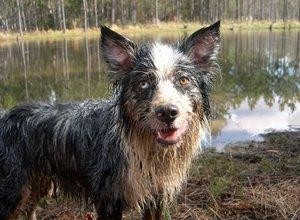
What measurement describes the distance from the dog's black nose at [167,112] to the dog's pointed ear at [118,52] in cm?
74

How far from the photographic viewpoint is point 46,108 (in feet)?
16.3

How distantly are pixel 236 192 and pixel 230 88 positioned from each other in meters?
8.60

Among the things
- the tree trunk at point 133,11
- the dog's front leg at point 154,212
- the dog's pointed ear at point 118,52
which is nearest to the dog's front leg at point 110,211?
the dog's front leg at point 154,212

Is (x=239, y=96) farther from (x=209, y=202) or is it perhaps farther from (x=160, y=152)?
(x=160, y=152)

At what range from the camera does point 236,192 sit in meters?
5.90

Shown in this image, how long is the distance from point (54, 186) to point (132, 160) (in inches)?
55.6

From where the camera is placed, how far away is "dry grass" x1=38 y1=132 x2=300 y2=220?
5.34m

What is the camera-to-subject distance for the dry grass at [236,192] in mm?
5340

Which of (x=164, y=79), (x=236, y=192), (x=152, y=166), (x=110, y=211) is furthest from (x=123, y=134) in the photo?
(x=236, y=192)

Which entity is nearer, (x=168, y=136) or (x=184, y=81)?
(x=168, y=136)

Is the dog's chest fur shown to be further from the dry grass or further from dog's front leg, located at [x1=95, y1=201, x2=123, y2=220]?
the dry grass

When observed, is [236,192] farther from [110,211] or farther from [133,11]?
[133,11]

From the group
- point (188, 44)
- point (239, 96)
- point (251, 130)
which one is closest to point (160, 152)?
point (188, 44)

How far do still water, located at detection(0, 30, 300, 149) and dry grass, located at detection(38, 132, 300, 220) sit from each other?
6.38 feet
